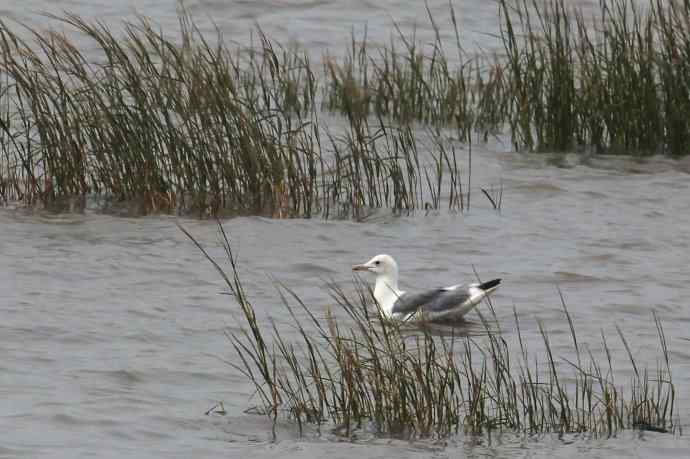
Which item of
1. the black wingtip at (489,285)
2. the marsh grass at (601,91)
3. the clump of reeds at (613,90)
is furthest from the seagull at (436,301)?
the clump of reeds at (613,90)

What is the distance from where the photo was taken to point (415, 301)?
7.73m

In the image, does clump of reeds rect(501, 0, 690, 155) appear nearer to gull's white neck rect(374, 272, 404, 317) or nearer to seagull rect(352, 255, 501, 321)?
gull's white neck rect(374, 272, 404, 317)

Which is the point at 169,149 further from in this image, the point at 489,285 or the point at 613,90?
the point at 613,90

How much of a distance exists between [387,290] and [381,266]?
25 cm

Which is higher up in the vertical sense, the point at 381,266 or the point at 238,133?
the point at 238,133

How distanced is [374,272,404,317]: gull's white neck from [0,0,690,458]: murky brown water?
0.32 m

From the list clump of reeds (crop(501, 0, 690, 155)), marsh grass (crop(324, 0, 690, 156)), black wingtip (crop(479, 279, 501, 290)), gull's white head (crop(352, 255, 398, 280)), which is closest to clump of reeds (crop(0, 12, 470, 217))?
marsh grass (crop(324, 0, 690, 156))

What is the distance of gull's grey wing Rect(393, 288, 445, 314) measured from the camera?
7661mm

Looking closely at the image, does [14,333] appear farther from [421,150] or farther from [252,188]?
[421,150]

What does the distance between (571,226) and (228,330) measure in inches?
138

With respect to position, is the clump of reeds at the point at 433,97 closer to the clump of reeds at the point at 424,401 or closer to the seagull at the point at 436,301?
the seagull at the point at 436,301

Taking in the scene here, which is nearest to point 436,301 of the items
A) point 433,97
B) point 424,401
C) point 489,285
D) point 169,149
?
point 489,285

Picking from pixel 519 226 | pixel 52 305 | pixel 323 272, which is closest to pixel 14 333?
pixel 52 305

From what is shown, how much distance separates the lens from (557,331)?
7.16m
